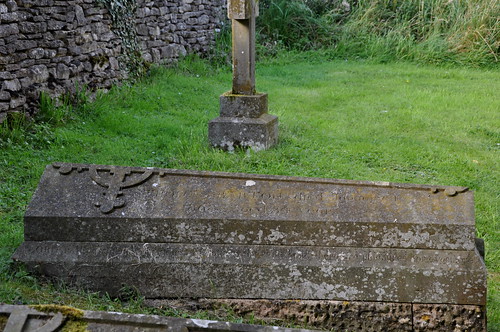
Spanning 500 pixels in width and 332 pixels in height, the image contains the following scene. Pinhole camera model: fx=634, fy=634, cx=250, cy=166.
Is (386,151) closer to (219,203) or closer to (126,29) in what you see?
(219,203)

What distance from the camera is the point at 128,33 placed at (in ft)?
33.4

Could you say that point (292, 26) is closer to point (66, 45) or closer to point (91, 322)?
point (66, 45)

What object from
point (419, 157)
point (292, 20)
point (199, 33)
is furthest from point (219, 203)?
point (292, 20)

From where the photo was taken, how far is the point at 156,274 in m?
3.95

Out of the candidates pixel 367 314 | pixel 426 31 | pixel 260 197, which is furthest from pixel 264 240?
pixel 426 31

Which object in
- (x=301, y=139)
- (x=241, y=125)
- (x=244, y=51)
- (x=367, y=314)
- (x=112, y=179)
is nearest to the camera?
(x=367, y=314)

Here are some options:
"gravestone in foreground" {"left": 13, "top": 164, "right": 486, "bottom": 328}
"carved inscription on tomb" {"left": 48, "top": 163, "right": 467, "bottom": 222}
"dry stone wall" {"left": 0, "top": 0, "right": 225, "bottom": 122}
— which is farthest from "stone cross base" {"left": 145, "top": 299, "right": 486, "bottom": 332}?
"dry stone wall" {"left": 0, "top": 0, "right": 225, "bottom": 122}

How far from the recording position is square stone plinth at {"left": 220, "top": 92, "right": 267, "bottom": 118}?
7.24m

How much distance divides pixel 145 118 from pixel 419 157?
3596mm

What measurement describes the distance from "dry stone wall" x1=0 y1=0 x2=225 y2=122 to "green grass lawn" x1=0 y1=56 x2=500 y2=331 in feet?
1.37

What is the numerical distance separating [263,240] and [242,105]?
350cm

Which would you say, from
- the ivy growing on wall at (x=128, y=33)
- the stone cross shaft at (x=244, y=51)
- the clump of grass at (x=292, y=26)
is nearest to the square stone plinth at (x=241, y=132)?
the stone cross shaft at (x=244, y=51)

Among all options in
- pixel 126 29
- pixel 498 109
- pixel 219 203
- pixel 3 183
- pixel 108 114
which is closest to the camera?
pixel 219 203

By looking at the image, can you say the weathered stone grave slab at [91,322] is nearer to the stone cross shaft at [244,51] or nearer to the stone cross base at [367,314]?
the stone cross base at [367,314]
